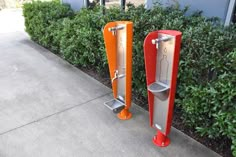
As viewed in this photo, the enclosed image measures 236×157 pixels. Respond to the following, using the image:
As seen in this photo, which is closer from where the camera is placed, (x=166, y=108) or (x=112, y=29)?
(x=166, y=108)

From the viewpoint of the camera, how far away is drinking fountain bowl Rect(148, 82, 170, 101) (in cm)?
207

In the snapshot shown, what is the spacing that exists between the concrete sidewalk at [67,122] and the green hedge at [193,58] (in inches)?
13.8

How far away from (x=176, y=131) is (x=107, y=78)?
5.25 ft

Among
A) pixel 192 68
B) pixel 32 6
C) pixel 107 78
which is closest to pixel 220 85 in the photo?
pixel 192 68

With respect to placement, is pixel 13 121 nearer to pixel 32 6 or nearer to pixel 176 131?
pixel 176 131

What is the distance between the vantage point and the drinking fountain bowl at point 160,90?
2074 mm

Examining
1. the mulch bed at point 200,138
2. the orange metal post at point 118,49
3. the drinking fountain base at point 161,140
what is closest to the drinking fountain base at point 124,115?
the orange metal post at point 118,49

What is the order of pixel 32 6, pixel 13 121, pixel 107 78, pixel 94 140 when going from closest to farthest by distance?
pixel 94 140
pixel 13 121
pixel 107 78
pixel 32 6

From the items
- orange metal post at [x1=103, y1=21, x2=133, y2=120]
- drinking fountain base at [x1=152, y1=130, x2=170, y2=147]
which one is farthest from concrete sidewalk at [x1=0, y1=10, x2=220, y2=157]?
orange metal post at [x1=103, y1=21, x2=133, y2=120]

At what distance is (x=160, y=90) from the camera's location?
2.07 m

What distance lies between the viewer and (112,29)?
8.17 ft

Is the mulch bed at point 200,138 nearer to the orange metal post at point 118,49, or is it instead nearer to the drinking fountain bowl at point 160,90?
the orange metal post at point 118,49

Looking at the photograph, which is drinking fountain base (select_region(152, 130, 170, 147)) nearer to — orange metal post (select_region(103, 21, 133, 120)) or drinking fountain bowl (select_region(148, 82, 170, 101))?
drinking fountain bowl (select_region(148, 82, 170, 101))

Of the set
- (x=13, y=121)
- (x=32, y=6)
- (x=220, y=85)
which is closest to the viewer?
(x=220, y=85)
